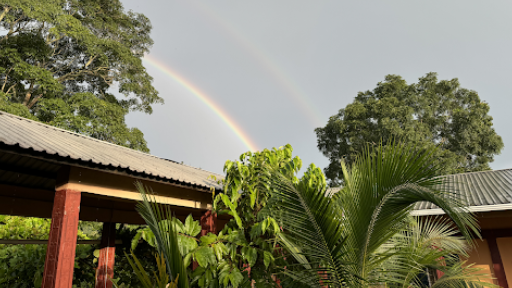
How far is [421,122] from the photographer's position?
866 inches

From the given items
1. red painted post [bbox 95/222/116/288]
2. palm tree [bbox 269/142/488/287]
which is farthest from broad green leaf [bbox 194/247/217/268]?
red painted post [bbox 95/222/116/288]

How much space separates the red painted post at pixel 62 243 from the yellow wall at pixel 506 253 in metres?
7.43

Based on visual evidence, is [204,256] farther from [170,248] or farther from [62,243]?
[62,243]

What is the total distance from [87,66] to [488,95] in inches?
1065

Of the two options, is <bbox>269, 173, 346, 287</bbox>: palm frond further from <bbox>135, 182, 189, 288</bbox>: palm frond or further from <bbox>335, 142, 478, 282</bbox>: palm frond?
<bbox>135, 182, 189, 288</bbox>: palm frond

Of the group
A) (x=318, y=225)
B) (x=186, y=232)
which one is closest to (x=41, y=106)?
(x=186, y=232)

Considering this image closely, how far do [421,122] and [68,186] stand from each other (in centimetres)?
2301

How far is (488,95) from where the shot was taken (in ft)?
76.4

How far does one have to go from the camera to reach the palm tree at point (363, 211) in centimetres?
247

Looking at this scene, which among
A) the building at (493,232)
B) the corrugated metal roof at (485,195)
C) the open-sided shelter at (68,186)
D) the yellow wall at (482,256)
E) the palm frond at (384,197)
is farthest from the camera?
the yellow wall at (482,256)

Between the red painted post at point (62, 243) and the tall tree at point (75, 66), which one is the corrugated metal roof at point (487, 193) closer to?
the red painted post at point (62, 243)

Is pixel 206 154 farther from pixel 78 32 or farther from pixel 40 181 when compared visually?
pixel 40 181

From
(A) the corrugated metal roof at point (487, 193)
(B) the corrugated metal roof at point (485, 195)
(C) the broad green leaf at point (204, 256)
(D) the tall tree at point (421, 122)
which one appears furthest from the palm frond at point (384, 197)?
(D) the tall tree at point (421, 122)

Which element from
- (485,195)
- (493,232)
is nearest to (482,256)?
(493,232)
